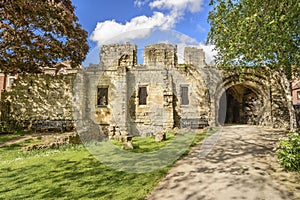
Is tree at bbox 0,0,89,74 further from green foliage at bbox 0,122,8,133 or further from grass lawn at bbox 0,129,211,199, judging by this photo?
grass lawn at bbox 0,129,211,199

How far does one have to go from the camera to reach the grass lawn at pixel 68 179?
3.97 meters

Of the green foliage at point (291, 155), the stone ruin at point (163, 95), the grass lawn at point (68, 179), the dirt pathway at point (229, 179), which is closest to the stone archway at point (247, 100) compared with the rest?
the stone ruin at point (163, 95)

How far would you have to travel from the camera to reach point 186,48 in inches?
619

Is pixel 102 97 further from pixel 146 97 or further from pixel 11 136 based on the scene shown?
pixel 11 136

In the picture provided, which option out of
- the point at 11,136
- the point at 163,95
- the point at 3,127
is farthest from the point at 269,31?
the point at 3,127

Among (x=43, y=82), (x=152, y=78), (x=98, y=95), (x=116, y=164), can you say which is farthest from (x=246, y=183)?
(x=43, y=82)

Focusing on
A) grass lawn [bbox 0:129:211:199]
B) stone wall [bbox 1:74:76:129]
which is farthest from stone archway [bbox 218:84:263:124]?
stone wall [bbox 1:74:76:129]

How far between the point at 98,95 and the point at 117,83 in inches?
81.8

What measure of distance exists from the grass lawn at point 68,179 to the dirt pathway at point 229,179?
20.6 inches

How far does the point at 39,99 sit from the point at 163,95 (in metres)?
9.17

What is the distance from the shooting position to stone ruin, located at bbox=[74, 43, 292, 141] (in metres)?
13.5

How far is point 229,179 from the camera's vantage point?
4566 mm

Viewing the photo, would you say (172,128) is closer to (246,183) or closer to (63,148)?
(63,148)

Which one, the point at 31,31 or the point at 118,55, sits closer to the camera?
the point at 31,31
